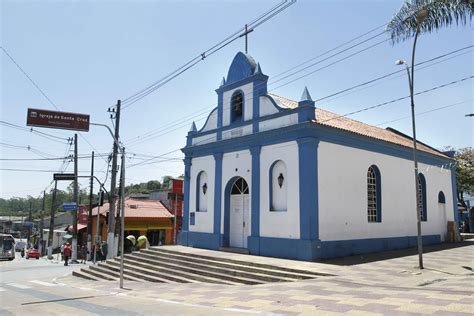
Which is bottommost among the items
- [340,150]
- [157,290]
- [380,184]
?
[157,290]

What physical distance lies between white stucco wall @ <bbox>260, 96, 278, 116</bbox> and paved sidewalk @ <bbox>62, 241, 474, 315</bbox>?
619 cm

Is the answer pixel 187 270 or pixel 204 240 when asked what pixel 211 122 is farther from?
pixel 187 270

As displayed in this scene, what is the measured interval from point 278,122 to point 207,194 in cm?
564

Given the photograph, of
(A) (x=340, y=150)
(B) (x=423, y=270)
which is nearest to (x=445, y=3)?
(A) (x=340, y=150)

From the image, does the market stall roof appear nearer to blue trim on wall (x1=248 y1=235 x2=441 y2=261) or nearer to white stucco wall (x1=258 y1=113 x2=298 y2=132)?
blue trim on wall (x1=248 y1=235 x2=441 y2=261)

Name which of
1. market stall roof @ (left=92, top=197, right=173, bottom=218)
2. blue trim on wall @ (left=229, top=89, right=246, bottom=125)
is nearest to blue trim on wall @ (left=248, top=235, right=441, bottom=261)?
blue trim on wall @ (left=229, top=89, right=246, bottom=125)

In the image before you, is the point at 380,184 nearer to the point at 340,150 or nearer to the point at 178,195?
the point at 340,150

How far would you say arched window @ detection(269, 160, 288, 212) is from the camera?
51.9ft

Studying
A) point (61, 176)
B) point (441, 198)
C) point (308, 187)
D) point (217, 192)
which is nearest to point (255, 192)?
point (217, 192)

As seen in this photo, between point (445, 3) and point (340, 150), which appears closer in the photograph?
point (445, 3)

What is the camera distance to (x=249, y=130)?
17609mm

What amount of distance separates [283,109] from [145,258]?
8931 millimetres

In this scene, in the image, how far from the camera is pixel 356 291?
926 centimetres

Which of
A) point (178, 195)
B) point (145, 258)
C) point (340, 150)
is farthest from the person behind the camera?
point (178, 195)
